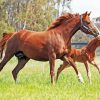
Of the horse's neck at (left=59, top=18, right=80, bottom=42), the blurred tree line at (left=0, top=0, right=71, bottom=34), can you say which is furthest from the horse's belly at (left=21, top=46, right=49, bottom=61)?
the blurred tree line at (left=0, top=0, right=71, bottom=34)

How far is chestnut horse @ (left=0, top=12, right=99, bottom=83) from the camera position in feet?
40.7

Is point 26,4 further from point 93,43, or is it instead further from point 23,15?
point 93,43

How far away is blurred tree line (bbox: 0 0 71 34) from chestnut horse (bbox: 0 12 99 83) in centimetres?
4283

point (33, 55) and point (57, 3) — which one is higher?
point (33, 55)

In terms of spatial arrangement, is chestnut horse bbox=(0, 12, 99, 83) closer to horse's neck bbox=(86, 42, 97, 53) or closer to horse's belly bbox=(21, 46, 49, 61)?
horse's belly bbox=(21, 46, 49, 61)

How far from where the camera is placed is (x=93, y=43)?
16.2 metres

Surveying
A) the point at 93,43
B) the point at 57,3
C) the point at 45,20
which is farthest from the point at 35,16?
the point at 93,43

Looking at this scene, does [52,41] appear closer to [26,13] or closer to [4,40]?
[4,40]

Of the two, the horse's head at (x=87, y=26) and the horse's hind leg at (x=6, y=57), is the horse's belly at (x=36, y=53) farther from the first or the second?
the horse's head at (x=87, y=26)

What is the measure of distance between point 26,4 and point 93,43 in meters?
43.9

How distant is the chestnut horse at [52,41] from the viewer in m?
12.4

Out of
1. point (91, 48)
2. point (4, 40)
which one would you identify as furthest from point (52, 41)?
point (91, 48)

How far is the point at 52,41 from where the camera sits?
12.5m

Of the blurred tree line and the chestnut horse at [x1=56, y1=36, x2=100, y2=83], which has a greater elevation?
the chestnut horse at [x1=56, y1=36, x2=100, y2=83]
